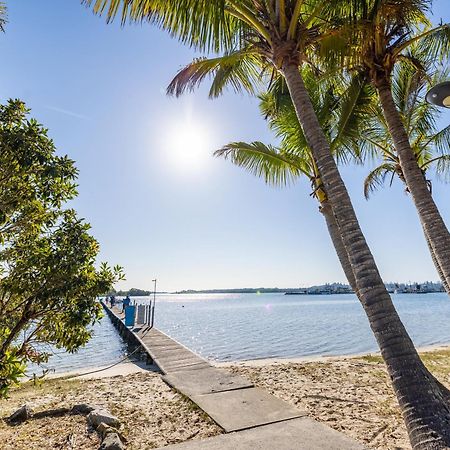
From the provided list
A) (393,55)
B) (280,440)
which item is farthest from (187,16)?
(280,440)

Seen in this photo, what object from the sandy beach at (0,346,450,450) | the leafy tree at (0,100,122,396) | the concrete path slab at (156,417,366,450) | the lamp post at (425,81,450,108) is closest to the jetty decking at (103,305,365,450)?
the concrete path slab at (156,417,366,450)

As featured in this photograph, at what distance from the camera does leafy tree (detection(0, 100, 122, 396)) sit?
12.2 ft

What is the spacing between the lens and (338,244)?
6.75m

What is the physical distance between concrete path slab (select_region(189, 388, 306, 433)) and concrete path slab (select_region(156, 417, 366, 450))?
0.30 m

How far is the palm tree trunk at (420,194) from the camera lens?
5004mm

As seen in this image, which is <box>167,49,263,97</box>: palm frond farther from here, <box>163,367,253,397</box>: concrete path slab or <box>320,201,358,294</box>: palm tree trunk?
<box>163,367,253,397</box>: concrete path slab

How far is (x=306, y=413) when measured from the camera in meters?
5.60

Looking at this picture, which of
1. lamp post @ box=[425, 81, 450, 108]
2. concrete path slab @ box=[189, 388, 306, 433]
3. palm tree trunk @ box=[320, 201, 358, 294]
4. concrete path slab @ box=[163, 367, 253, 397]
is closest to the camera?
lamp post @ box=[425, 81, 450, 108]

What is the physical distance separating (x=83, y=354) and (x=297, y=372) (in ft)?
52.9

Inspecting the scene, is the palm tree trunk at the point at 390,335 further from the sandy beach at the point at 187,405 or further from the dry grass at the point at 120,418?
the dry grass at the point at 120,418

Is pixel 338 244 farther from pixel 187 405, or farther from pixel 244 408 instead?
pixel 187 405

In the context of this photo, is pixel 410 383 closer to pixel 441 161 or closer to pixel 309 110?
pixel 309 110

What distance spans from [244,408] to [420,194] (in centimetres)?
497

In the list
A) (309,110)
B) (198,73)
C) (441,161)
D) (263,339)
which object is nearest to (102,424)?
(309,110)
